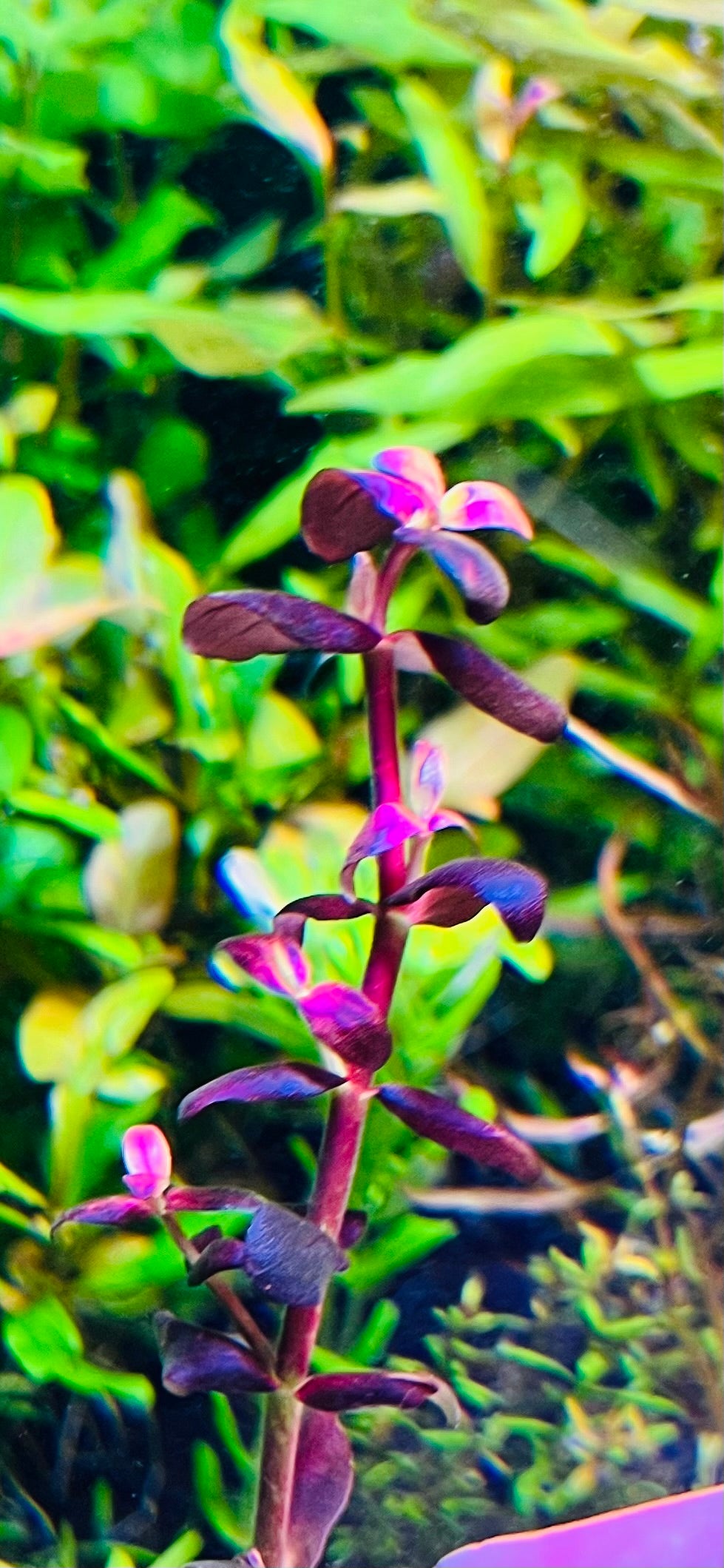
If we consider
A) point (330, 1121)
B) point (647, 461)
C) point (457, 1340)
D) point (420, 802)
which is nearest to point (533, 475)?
point (647, 461)

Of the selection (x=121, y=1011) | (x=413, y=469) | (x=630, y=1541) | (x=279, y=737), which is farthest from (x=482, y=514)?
(x=630, y=1541)

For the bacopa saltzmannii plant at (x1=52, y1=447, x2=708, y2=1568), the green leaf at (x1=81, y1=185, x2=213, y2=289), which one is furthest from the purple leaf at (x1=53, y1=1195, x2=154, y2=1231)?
the green leaf at (x1=81, y1=185, x2=213, y2=289)

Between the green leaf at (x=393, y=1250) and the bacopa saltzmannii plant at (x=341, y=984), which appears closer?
the bacopa saltzmannii plant at (x=341, y=984)

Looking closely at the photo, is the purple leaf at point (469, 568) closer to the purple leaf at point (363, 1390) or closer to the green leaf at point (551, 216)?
the green leaf at point (551, 216)

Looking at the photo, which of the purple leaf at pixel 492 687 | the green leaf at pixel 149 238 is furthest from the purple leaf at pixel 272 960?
the green leaf at pixel 149 238

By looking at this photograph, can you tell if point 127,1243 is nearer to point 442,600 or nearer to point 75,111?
point 442,600

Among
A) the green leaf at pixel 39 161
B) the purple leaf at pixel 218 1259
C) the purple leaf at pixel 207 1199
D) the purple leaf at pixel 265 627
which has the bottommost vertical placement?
the purple leaf at pixel 218 1259
